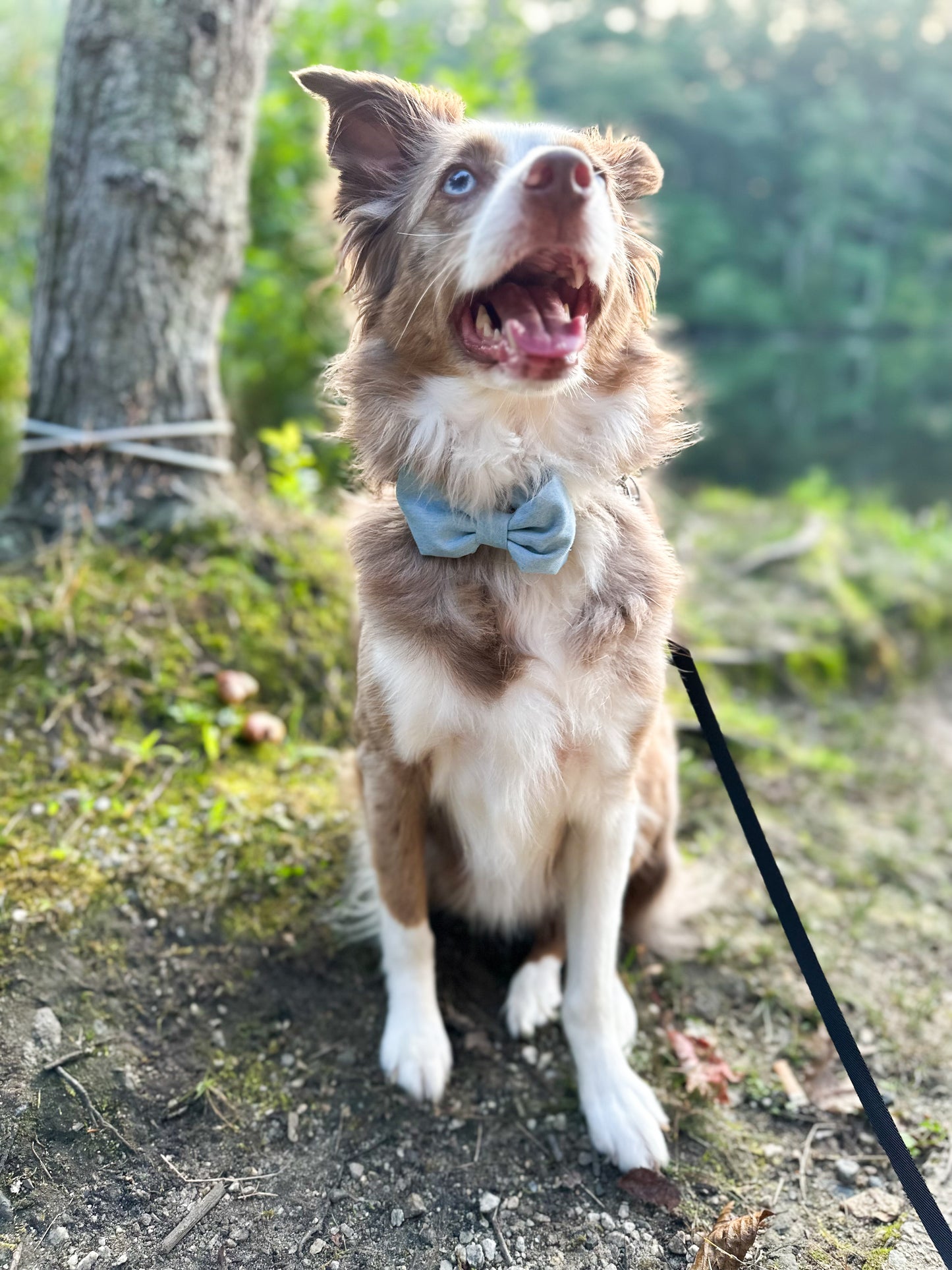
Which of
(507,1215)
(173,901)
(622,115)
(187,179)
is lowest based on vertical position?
(507,1215)

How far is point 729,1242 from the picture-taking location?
2.05 metres

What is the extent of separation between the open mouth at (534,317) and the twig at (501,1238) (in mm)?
1866

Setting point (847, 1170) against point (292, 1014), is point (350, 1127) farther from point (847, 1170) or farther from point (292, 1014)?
point (847, 1170)

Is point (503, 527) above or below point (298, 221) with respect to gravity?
below

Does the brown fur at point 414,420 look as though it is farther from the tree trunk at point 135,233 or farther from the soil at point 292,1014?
the tree trunk at point 135,233

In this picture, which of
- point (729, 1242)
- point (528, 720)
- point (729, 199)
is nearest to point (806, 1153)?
point (729, 1242)

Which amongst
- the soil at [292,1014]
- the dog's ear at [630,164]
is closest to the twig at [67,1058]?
the soil at [292,1014]

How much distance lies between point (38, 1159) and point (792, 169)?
4017 centimetres

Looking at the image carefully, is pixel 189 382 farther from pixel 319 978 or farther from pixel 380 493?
pixel 319 978

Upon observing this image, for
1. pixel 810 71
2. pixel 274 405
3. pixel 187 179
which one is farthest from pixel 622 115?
pixel 187 179

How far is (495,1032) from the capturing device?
262cm

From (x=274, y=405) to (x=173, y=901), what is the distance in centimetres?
447

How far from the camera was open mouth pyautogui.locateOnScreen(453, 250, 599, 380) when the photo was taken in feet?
6.45

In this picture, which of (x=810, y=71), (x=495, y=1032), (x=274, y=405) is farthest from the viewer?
(x=810, y=71)
